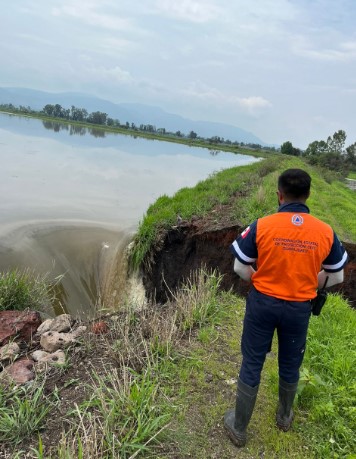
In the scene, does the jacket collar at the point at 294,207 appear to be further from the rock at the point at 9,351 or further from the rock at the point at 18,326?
the rock at the point at 18,326

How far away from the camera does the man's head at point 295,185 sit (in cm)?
313

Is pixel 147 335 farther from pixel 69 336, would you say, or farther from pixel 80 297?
pixel 80 297

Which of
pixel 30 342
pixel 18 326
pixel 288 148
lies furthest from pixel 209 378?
pixel 288 148

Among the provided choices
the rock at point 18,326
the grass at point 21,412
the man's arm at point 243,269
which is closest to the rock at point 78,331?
the rock at point 18,326

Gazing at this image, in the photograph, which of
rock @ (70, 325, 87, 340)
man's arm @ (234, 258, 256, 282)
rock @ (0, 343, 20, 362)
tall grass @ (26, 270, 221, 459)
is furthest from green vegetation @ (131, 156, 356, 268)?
man's arm @ (234, 258, 256, 282)

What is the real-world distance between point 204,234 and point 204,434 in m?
7.36

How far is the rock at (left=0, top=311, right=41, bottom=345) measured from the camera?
5.82m

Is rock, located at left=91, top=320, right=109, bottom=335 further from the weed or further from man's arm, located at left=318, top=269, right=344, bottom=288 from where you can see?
man's arm, located at left=318, top=269, right=344, bottom=288

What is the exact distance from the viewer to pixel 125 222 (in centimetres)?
1759

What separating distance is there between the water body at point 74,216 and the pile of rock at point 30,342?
1.65 feet

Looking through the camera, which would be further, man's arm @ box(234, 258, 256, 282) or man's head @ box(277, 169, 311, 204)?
man's arm @ box(234, 258, 256, 282)

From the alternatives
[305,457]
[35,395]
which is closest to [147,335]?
[35,395]

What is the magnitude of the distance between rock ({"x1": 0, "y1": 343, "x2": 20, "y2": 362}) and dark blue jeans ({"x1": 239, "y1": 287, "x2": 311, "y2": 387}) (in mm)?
3273

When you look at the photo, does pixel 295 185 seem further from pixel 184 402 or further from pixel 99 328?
pixel 99 328
